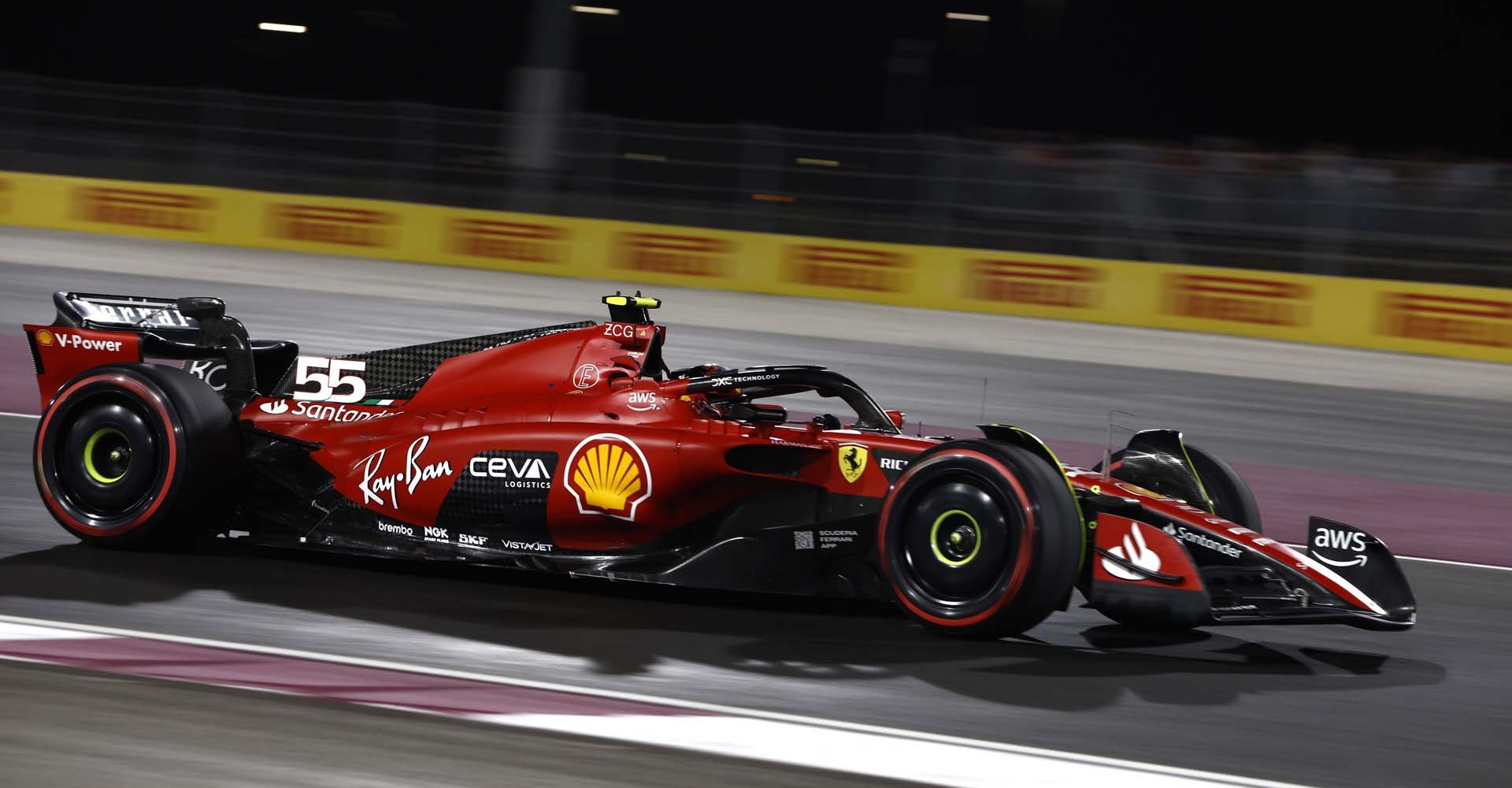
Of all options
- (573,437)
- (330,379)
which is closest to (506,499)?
(573,437)

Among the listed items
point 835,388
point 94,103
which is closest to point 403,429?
point 835,388

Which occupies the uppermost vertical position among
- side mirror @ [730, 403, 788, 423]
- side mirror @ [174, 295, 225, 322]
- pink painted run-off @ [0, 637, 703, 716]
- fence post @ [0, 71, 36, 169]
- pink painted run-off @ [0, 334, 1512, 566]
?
fence post @ [0, 71, 36, 169]

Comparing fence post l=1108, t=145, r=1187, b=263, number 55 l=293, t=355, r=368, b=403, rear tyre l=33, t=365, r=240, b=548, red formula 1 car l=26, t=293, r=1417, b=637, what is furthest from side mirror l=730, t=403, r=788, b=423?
fence post l=1108, t=145, r=1187, b=263

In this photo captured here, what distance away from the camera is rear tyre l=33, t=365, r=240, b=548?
6.52 m

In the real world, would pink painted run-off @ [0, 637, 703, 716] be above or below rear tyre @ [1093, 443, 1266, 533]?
below

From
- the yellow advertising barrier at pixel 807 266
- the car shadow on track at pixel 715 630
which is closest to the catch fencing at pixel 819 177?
the yellow advertising barrier at pixel 807 266

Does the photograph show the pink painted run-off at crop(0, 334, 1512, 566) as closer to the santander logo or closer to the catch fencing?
the santander logo

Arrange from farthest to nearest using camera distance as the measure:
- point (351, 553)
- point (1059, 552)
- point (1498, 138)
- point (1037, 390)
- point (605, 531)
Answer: point (1498, 138)
point (1037, 390)
point (351, 553)
point (605, 531)
point (1059, 552)

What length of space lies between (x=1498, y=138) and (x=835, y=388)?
30701 millimetres

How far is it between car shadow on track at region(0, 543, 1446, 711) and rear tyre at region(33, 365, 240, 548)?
5.5 inches

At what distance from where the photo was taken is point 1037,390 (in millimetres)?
14672

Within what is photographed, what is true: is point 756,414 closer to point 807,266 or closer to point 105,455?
point 105,455

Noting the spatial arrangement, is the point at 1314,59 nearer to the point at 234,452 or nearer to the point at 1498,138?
the point at 1498,138

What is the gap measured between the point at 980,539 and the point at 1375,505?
5.66 meters
